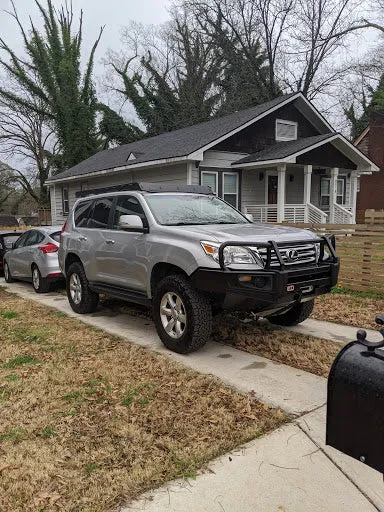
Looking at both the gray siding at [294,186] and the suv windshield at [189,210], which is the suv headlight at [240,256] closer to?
the suv windshield at [189,210]

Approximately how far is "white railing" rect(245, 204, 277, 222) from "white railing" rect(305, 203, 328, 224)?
133 centimetres

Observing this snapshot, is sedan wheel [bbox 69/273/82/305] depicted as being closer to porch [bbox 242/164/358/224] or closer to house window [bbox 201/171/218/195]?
house window [bbox 201/171/218/195]

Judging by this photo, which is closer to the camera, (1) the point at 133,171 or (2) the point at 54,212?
(1) the point at 133,171

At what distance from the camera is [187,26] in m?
35.8

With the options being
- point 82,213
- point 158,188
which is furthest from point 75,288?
point 158,188

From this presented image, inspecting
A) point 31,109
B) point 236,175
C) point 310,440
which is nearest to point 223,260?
point 310,440

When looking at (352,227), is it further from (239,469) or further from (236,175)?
(236,175)

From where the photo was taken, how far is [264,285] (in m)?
4.15

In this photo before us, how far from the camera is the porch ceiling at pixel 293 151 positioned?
15.7m

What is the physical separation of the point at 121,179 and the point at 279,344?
16.0 m

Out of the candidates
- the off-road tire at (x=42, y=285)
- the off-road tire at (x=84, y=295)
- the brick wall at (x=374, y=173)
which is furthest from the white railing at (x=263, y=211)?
the brick wall at (x=374, y=173)

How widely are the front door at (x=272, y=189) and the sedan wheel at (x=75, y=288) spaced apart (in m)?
12.8

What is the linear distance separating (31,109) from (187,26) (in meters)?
14.5

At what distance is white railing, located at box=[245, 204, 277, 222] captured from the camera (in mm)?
17178
